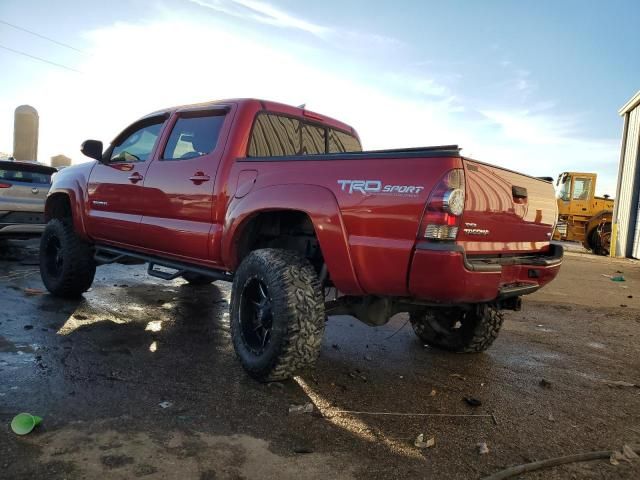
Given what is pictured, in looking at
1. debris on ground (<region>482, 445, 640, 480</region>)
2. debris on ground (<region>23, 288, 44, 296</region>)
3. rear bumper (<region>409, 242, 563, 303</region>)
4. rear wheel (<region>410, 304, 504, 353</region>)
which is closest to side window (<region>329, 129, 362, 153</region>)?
rear wheel (<region>410, 304, 504, 353</region>)

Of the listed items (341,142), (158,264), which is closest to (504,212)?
(341,142)

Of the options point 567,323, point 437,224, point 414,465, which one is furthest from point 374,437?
point 567,323

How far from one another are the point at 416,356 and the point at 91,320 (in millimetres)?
3028

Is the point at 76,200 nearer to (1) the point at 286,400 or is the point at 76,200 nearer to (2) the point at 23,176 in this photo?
(2) the point at 23,176

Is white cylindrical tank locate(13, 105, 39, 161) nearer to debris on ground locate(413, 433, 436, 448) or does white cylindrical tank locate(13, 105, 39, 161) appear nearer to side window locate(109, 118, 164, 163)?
side window locate(109, 118, 164, 163)

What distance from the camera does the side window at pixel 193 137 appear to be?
155 inches

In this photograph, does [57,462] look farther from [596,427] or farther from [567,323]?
[567,323]

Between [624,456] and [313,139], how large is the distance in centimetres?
322

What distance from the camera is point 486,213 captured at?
2.80 metres

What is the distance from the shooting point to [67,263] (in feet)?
17.1

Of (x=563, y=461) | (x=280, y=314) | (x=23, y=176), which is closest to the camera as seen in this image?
(x=563, y=461)

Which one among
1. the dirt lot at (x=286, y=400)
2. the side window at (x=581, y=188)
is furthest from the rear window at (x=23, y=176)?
the side window at (x=581, y=188)

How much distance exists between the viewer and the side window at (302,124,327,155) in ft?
14.1

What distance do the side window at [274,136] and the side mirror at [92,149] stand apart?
2.11 m
